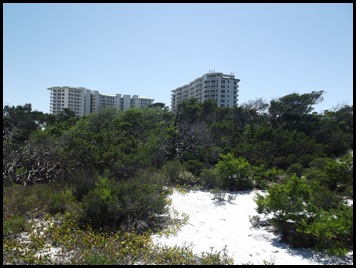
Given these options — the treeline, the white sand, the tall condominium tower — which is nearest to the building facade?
the tall condominium tower

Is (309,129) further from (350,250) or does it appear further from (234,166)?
(350,250)

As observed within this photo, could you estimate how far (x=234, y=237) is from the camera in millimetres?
5383

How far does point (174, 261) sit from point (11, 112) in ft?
84.5

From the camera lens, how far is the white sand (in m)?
4.38

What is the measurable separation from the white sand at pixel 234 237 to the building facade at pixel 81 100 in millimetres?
67934

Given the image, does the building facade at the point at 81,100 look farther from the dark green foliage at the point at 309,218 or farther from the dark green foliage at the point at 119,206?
the dark green foliage at the point at 309,218

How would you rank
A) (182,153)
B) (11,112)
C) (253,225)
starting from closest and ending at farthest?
1. (253,225)
2. (182,153)
3. (11,112)

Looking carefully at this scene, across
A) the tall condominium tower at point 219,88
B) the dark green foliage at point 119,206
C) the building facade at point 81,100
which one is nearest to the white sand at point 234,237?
the dark green foliage at point 119,206

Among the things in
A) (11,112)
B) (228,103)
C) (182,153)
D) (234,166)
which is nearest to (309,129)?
(182,153)

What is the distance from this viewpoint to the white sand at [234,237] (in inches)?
172

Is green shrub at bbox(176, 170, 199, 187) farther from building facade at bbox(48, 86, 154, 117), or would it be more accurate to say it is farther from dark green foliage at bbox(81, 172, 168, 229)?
building facade at bbox(48, 86, 154, 117)

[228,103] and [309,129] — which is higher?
[228,103]

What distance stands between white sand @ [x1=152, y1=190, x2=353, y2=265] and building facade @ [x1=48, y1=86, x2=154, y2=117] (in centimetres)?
6793

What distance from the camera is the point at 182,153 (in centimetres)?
1372
